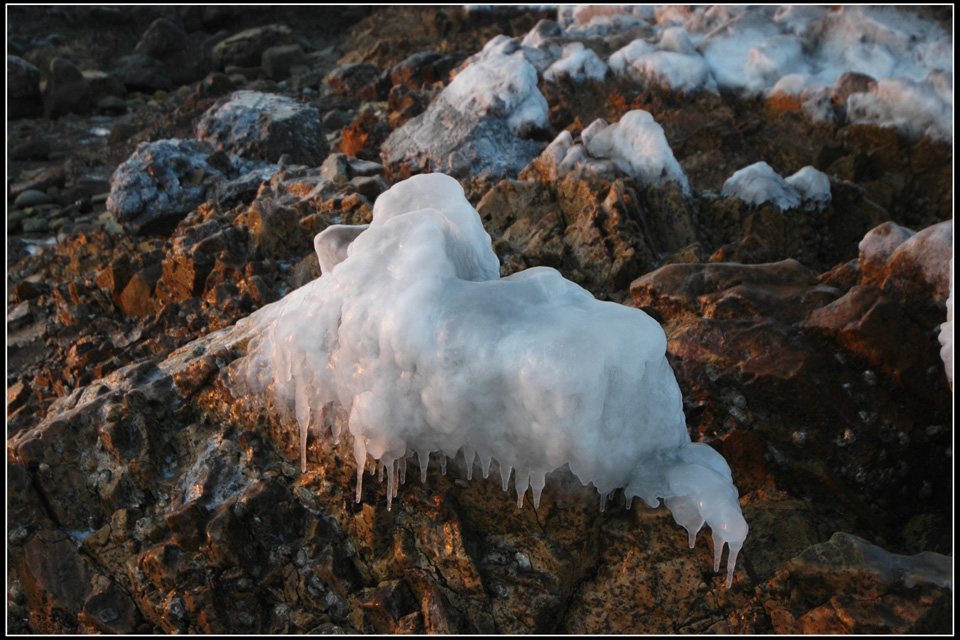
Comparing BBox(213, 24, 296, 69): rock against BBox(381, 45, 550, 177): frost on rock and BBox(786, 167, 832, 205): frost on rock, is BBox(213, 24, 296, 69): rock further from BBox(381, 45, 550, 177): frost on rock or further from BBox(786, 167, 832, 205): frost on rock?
BBox(786, 167, 832, 205): frost on rock

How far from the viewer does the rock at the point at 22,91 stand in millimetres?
15000

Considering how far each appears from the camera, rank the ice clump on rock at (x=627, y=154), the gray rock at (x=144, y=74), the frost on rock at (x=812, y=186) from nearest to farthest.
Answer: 1. the ice clump on rock at (x=627, y=154)
2. the frost on rock at (x=812, y=186)
3. the gray rock at (x=144, y=74)

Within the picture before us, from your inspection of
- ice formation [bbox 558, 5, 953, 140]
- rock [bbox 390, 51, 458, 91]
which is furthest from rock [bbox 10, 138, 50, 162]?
ice formation [bbox 558, 5, 953, 140]

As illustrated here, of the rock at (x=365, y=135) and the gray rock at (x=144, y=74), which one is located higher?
the rock at (x=365, y=135)

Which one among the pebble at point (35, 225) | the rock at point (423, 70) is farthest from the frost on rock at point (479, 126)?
the pebble at point (35, 225)

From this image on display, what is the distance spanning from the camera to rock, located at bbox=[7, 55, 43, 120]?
15.0m

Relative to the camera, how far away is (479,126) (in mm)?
Answer: 8867

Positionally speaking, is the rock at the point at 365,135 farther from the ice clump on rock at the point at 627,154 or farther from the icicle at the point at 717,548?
the icicle at the point at 717,548

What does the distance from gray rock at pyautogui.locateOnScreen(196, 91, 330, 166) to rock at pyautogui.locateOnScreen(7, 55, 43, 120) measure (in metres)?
6.84

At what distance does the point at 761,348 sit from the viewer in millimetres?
4848

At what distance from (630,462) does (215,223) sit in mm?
5238

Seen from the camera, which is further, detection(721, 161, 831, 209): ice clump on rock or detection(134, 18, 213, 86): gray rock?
detection(134, 18, 213, 86): gray rock

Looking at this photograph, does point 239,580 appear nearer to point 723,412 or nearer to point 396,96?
point 723,412

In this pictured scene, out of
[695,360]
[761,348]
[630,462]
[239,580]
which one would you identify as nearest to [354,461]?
[239,580]
